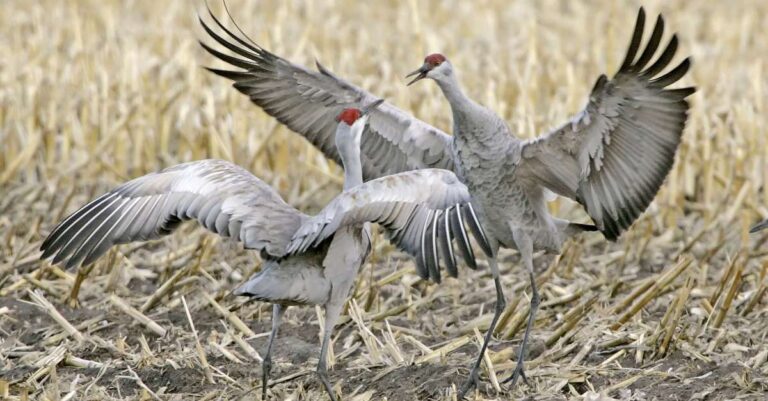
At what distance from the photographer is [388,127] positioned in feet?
21.0

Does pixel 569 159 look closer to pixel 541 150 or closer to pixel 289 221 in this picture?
pixel 541 150

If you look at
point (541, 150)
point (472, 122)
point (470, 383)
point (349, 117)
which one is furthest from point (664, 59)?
point (470, 383)

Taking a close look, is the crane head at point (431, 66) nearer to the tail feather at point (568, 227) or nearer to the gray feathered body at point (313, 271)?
the gray feathered body at point (313, 271)

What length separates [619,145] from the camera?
553 cm

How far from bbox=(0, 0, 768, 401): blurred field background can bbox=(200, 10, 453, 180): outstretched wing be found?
0.56m

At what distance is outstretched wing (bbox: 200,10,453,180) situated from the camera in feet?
20.7

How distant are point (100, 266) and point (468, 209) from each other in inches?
93.7

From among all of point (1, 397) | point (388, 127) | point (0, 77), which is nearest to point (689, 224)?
point (388, 127)

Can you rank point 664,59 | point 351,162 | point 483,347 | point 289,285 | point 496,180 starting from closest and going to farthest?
point 664,59 < point 289,285 < point 483,347 < point 351,162 < point 496,180

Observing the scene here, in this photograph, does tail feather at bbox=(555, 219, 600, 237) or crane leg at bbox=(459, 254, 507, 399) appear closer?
crane leg at bbox=(459, 254, 507, 399)

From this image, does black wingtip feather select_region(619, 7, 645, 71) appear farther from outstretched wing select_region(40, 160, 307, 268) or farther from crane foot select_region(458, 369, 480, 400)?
outstretched wing select_region(40, 160, 307, 268)

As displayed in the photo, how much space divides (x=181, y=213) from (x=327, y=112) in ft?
4.59

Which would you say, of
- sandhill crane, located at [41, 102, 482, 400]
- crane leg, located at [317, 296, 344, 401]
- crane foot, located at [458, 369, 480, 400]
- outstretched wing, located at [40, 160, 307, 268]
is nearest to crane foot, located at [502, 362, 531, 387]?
crane foot, located at [458, 369, 480, 400]

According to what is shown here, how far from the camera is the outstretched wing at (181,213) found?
5383 millimetres
